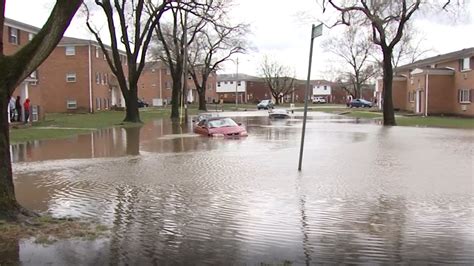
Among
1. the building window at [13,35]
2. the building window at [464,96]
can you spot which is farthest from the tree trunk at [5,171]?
the building window at [464,96]

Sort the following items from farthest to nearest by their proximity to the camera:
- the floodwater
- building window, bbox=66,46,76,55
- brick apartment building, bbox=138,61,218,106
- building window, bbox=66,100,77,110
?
brick apartment building, bbox=138,61,218,106, building window, bbox=66,46,76,55, building window, bbox=66,100,77,110, the floodwater

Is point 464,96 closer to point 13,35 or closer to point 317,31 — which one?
point 13,35

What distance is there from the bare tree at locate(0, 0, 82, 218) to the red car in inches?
737

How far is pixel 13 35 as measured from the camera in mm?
37562

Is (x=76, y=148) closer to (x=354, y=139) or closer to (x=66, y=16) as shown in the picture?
(x=354, y=139)

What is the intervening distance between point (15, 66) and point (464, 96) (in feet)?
155

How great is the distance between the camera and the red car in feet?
88.5

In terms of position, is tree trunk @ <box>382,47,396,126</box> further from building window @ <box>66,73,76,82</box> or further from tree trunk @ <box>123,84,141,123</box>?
building window @ <box>66,73,76,82</box>

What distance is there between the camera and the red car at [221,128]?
27.0m

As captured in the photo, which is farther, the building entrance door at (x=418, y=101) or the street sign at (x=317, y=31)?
the building entrance door at (x=418, y=101)

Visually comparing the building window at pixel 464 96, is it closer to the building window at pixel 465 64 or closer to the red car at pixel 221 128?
the building window at pixel 465 64

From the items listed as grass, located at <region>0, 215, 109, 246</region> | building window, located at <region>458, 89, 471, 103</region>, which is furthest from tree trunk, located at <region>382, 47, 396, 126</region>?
grass, located at <region>0, 215, 109, 246</region>

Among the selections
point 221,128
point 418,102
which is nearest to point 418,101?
point 418,102

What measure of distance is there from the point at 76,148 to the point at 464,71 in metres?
38.5
